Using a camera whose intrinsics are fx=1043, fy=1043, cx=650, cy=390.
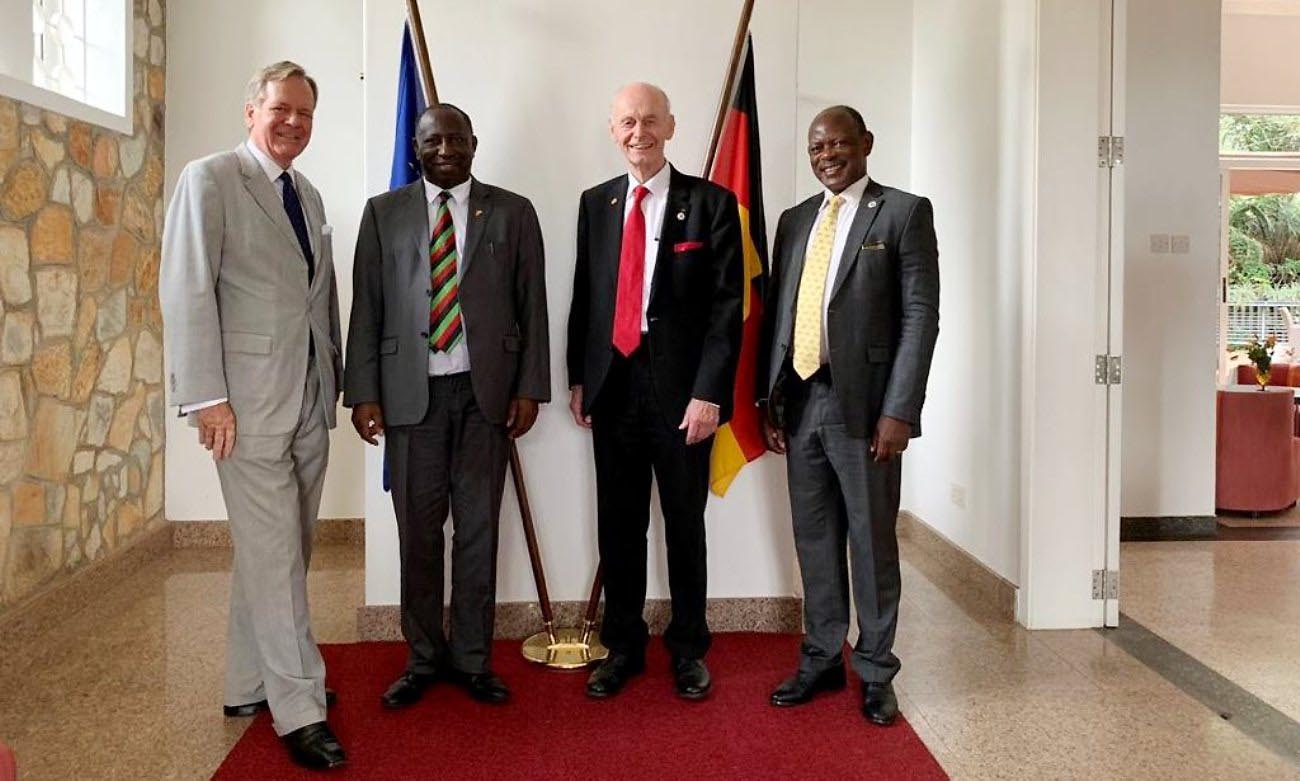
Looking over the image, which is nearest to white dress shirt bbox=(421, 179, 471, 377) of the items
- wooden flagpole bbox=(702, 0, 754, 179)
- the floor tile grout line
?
wooden flagpole bbox=(702, 0, 754, 179)

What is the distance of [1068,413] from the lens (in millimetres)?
3748

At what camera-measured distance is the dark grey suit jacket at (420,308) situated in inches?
114

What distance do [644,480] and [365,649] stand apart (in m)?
1.18

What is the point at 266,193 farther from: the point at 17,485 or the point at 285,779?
the point at 17,485

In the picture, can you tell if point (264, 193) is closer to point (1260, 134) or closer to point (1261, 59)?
point (1261, 59)

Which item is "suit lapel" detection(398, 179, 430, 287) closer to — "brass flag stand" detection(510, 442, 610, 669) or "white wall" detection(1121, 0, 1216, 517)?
"brass flag stand" detection(510, 442, 610, 669)

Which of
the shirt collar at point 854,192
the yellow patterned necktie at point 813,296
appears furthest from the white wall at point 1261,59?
the yellow patterned necktie at point 813,296

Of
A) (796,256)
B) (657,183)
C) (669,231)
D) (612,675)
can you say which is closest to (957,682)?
(612,675)

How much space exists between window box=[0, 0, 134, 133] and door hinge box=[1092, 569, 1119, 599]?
4.07m

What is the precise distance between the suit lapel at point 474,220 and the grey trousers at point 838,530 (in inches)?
39.1

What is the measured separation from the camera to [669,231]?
118 inches

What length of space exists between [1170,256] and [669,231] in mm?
3450

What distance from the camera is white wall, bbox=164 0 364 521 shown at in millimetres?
4906

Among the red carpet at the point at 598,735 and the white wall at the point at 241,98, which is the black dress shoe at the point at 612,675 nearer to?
the red carpet at the point at 598,735
